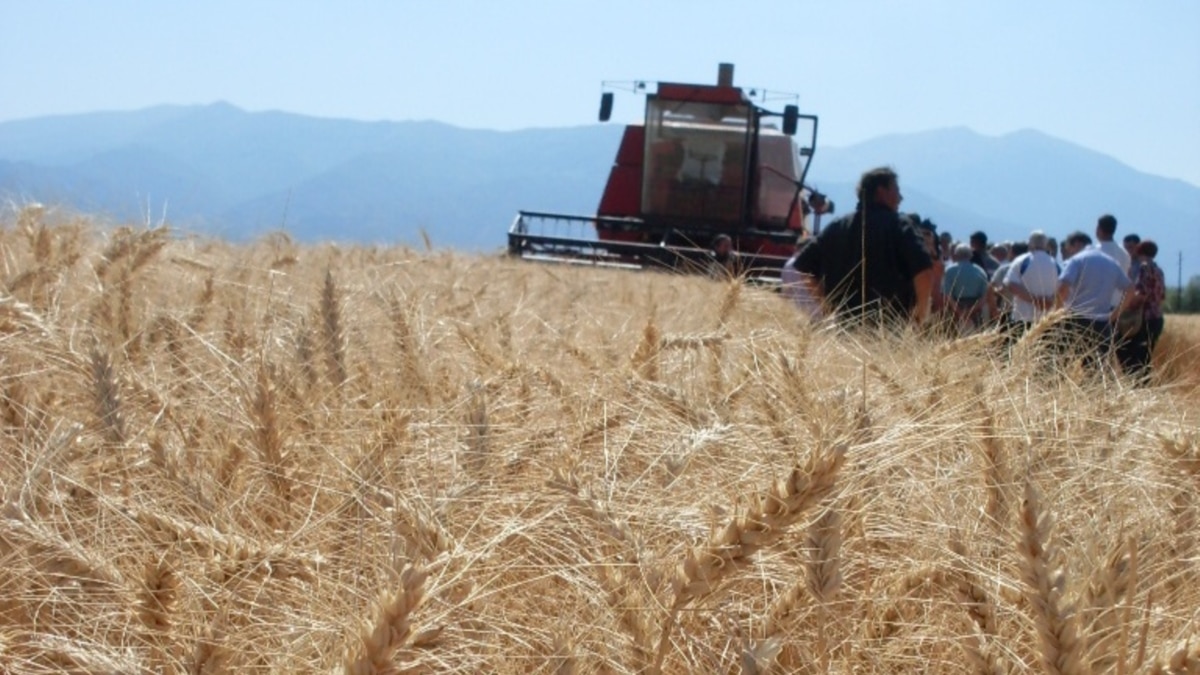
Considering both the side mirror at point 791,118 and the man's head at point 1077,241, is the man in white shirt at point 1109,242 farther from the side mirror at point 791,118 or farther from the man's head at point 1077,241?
the side mirror at point 791,118

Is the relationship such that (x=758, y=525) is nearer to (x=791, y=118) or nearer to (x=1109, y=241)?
(x=1109, y=241)

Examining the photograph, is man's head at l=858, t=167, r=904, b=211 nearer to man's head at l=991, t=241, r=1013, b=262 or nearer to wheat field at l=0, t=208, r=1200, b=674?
→ wheat field at l=0, t=208, r=1200, b=674

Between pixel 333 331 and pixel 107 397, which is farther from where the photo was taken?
pixel 333 331

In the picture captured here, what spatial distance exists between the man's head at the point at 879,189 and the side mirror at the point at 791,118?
28.6 ft

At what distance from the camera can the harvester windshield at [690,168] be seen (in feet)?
53.1

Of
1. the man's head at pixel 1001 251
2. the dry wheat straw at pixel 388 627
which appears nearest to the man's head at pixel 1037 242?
the man's head at pixel 1001 251

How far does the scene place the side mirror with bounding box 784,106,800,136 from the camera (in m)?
14.1

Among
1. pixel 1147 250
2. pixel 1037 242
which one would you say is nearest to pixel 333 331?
pixel 1037 242

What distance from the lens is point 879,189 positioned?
5.45 metres

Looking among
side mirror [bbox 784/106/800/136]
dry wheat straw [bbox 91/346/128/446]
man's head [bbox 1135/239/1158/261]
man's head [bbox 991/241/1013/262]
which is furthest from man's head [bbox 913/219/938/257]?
side mirror [bbox 784/106/800/136]

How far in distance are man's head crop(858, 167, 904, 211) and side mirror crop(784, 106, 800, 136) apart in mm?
8724

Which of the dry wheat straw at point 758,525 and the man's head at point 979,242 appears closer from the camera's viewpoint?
the dry wheat straw at point 758,525

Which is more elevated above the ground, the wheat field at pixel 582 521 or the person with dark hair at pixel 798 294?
the wheat field at pixel 582 521

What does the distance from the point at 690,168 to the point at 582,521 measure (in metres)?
15.0
